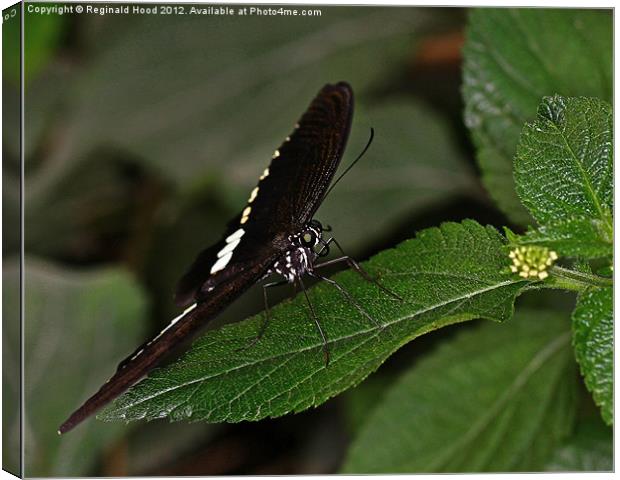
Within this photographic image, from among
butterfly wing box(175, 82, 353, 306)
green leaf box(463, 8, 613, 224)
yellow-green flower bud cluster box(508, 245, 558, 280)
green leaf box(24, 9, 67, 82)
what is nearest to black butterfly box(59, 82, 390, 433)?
butterfly wing box(175, 82, 353, 306)

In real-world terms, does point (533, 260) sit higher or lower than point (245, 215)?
lower

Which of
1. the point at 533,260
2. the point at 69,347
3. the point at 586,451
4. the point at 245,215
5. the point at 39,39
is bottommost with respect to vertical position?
the point at 586,451

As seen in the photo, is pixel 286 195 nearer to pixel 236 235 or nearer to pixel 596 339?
pixel 236 235

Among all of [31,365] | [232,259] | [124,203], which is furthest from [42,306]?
[232,259]

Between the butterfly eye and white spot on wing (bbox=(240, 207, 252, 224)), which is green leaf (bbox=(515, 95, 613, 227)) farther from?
white spot on wing (bbox=(240, 207, 252, 224))

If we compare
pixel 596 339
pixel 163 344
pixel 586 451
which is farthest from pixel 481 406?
pixel 163 344

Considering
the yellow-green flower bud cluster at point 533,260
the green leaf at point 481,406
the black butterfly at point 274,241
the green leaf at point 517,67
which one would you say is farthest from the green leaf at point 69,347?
the yellow-green flower bud cluster at point 533,260
